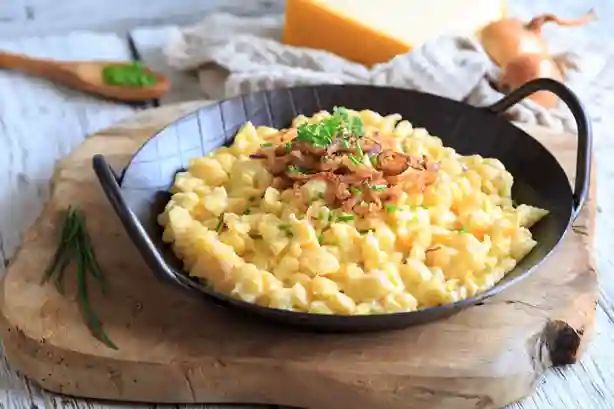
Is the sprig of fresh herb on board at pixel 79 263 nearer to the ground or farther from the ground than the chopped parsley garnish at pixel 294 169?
nearer to the ground

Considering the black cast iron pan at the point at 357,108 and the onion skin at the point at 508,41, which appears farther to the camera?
the onion skin at the point at 508,41

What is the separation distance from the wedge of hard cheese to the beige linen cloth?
0.03 metres

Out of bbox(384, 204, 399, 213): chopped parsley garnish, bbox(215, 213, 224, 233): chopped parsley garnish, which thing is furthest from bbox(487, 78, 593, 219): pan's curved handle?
bbox(215, 213, 224, 233): chopped parsley garnish

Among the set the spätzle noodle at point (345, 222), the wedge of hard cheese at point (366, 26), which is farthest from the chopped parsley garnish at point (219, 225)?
the wedge of hard cheese at point (366, 26)

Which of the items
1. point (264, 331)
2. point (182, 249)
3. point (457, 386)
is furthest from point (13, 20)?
point (457, 386)

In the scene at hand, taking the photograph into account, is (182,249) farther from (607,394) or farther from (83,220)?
(607,394)

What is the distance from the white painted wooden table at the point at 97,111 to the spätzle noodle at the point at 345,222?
16cm

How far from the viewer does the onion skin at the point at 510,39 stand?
1.65 metres

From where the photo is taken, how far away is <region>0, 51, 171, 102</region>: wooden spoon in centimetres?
168

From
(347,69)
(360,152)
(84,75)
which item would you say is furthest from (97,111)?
(360,152)

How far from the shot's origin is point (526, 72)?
159cm

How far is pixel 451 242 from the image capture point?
103cm

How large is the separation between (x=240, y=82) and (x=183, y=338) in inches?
28.3

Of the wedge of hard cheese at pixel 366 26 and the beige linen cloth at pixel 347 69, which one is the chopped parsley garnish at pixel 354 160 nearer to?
the beige linen cloth at pixel 347 69
